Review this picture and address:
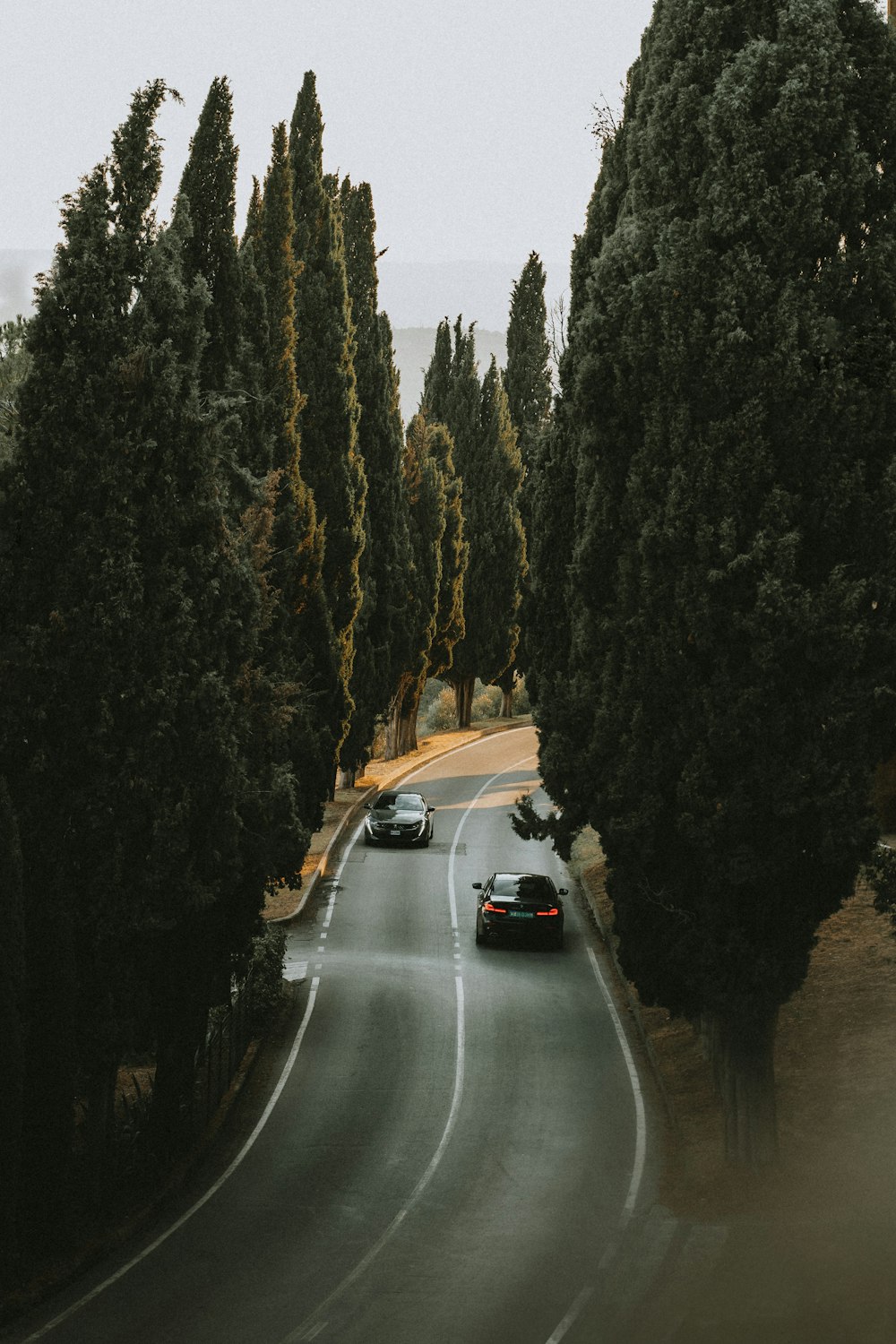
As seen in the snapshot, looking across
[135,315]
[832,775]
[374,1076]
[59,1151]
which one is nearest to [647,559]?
[832,775]

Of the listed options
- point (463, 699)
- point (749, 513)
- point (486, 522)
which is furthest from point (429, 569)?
point (749, 513)

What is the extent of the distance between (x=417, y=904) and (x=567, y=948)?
4.65 metres

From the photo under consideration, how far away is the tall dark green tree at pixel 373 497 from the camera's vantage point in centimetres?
3853

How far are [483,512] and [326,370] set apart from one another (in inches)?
1092

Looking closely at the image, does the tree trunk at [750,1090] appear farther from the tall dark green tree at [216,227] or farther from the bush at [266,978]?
the tall dark green tree at [216,227]

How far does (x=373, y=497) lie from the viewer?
40375 millimetres

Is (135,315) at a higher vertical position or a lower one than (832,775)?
higher

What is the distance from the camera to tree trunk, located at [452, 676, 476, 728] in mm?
61531

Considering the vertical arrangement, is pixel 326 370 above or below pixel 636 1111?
above

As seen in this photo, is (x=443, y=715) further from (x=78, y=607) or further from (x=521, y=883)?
(x=78, y=607)

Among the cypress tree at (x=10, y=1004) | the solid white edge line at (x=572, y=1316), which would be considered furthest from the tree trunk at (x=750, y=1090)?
the cypress tree at (x=10, y=1004)

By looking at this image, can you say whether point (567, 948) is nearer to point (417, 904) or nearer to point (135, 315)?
point (417, 904)

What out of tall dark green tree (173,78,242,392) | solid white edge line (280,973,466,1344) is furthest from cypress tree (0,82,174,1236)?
tall dark green tree (173,78,242,392)

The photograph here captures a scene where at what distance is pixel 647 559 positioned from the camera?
49.1 feet
